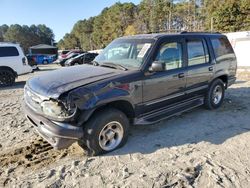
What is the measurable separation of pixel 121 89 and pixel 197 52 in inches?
95.0

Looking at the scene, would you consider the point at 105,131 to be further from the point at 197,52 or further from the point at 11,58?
the point at 11,58

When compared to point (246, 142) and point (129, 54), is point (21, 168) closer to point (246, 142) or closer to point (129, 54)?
point (129, 54)

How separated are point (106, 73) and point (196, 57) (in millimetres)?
2325

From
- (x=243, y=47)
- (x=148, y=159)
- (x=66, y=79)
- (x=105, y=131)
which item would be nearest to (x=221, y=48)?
(x=148, y=159)

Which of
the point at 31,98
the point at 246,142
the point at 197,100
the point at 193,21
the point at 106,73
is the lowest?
the point at 246,142

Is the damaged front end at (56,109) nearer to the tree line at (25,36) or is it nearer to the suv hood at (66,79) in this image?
the suv hood at (66,79)

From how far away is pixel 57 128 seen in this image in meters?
3.59

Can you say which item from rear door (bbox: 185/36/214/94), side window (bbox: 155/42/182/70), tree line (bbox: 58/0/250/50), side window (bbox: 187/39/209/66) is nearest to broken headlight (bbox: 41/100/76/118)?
side window (bbox: 155/42/182/70)

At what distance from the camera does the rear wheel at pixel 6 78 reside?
1193 centimetres

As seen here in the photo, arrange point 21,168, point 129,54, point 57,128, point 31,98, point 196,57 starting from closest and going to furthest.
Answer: point 57,128
point 21,168
point 31,98
point 129,54
point 196,57

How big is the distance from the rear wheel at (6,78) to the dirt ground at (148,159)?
22.9 ft

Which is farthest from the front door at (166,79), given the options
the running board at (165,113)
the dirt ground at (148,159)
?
the dirt ground at (148,159)

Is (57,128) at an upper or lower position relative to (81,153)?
upper

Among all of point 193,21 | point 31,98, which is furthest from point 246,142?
point 193,21
